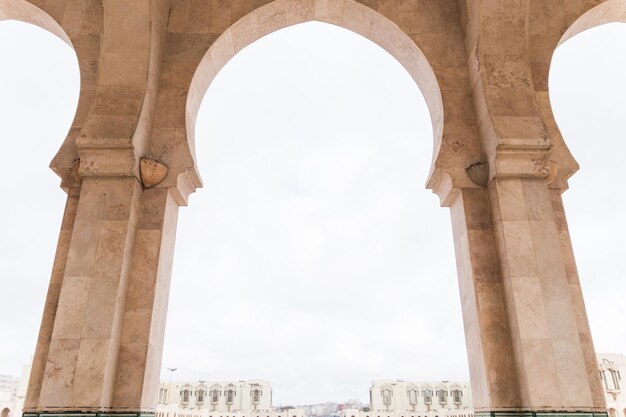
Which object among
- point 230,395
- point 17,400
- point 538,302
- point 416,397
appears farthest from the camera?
point 416,397

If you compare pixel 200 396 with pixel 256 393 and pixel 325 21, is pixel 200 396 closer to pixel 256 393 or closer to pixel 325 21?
pixel 256 393

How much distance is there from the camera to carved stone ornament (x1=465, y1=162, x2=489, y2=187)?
21.9ft

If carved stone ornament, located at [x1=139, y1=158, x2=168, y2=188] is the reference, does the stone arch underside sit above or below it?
above

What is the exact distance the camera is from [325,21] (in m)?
8.67

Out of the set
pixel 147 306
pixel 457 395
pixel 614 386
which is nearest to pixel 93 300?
pixel 147 306

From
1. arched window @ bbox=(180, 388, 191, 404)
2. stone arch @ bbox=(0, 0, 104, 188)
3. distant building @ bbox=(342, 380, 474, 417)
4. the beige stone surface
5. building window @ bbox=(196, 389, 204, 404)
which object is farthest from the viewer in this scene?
distant building @ bbox=(342, 380, 474, 417)

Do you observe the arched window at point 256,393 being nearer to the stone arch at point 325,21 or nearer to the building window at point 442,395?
the building window at point 442,395

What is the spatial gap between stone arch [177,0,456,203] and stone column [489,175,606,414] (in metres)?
1.74

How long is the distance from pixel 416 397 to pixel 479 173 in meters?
54.1

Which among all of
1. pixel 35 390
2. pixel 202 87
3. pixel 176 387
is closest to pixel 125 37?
pixel 202 87

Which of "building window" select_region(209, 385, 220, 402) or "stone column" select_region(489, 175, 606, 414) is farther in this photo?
"building window" select_region(209, 385, 220, 402)

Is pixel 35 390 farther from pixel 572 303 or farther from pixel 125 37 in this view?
pixel 572 303

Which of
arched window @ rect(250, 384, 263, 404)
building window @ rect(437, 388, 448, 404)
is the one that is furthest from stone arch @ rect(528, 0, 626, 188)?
arched window @ rect(250, 384, 263, 404)

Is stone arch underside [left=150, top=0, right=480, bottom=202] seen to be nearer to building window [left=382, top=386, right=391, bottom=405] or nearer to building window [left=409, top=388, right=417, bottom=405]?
building window [left=382, top=386, right=391, bottom=405]
